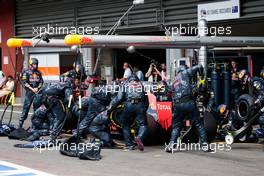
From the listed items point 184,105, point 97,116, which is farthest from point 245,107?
point 97,116

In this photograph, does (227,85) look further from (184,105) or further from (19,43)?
(19,43)

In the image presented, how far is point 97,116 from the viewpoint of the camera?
12.1 m

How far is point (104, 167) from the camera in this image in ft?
31.3

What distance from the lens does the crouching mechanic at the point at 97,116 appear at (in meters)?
12.0

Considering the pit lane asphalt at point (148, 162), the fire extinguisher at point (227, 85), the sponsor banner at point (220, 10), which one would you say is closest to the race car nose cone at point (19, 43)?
the pit lane asphalt at point (148, 162)

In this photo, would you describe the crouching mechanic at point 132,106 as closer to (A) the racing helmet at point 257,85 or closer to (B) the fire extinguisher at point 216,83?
(A) the racing helmet at point 257,85

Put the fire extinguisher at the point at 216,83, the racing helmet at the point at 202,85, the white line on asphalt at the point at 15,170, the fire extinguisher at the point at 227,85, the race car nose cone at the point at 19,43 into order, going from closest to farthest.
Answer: the white line on asphalt at the point at 15,170
the racing helmet at the point at 202,85
the race car nose cone at the point at 19,43
the fire extinguisher at the point at 216,83
the fire extinguisher at the point at 227,85

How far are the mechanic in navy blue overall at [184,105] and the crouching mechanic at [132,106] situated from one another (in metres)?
0.63

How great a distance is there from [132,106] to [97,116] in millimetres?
1117

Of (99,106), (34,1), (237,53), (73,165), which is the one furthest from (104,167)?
(34,1)

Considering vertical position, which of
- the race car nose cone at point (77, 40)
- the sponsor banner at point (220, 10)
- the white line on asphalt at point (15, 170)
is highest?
the sponsor banner at point (220, 10)

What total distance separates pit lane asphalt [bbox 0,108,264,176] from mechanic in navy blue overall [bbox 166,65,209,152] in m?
0.39

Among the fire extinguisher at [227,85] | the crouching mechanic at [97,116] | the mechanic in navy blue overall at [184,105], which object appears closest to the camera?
the mechanic in navy blue overall at [184,105]

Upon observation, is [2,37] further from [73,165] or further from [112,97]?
[73,165]
